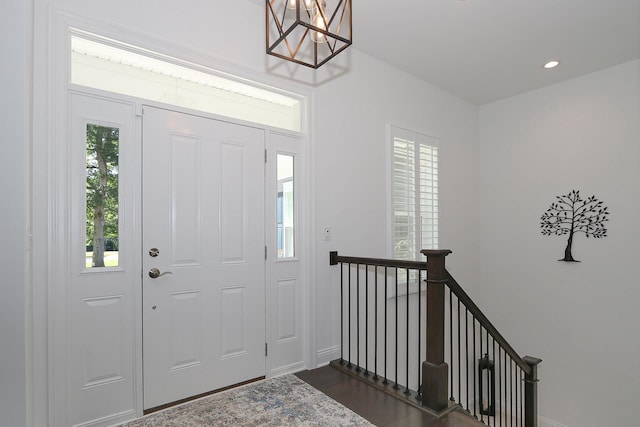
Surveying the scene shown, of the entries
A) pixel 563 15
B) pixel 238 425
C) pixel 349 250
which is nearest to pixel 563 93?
pixel 563 15

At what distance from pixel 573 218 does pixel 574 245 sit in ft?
1.02

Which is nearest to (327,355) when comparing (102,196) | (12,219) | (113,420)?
(113,420)

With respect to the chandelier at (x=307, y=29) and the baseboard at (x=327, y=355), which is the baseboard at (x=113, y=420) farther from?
the chandelier at (x=307, y=29)

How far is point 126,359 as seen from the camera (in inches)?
82.7

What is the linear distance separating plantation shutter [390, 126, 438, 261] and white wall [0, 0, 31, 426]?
10.7 feet

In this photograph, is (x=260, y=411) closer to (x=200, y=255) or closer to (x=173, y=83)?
(x=200, y=255)

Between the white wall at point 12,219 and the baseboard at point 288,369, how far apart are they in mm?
2276

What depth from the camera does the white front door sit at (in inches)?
87.7

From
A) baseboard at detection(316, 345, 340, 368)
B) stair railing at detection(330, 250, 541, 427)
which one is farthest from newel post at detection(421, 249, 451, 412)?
baseboard at detection(316, 345, 340, 368)

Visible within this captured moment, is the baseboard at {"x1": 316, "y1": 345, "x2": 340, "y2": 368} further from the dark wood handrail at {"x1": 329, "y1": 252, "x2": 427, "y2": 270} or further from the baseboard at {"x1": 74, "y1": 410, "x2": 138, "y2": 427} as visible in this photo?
the baseboard at {"x1": 74, "y1": 410, "x2": 138, "y2": 427}

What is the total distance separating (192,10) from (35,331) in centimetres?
219

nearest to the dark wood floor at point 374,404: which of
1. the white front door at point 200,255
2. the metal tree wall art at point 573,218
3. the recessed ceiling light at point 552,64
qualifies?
the white front door at point 200,255

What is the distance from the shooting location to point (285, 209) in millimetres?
2881

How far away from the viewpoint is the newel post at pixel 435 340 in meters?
2.26
